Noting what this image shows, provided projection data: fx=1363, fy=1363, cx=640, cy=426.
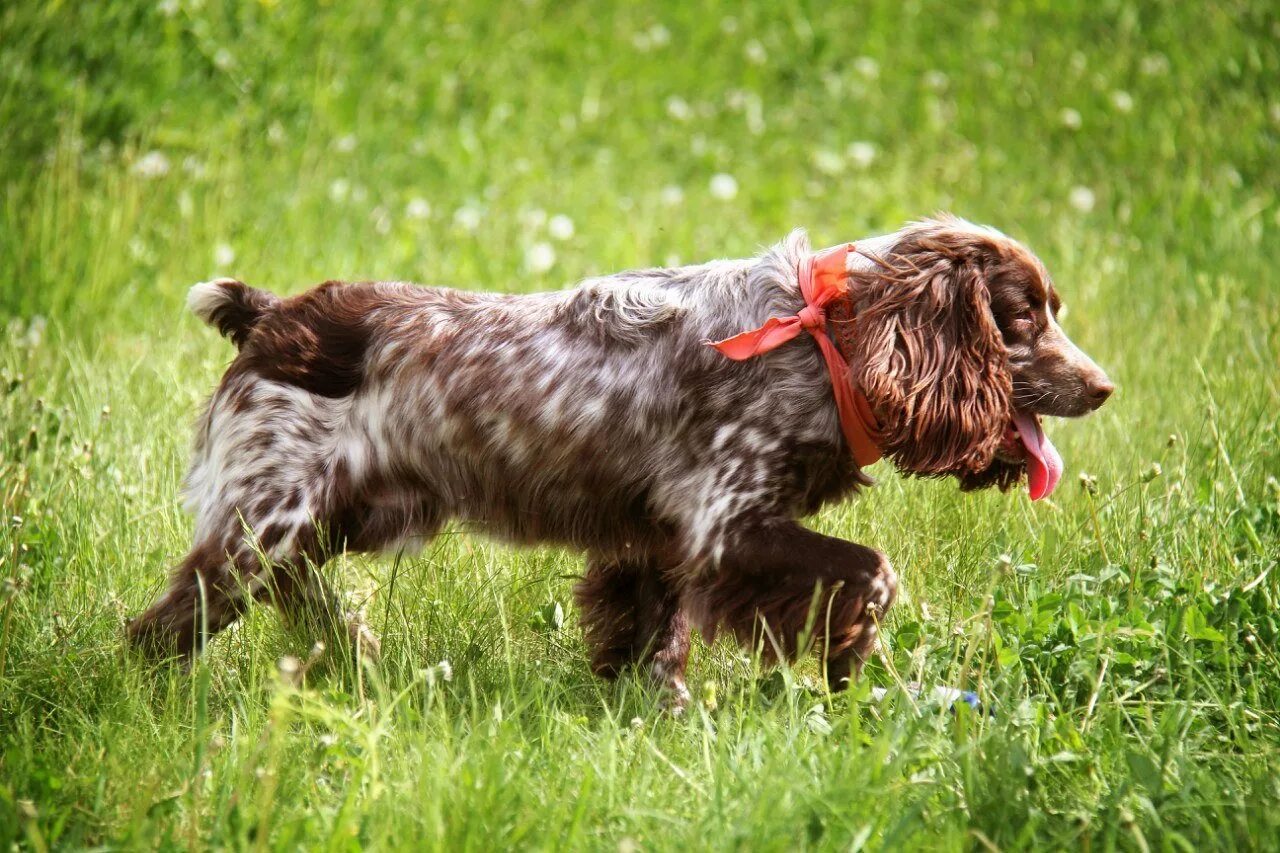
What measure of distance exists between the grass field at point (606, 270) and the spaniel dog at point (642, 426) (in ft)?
0.66

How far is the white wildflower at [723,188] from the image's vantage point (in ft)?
28.0

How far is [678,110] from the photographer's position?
31.6 feet

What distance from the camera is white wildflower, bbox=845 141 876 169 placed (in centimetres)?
916

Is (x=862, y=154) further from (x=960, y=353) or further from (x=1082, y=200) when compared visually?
(x=960, y=353)

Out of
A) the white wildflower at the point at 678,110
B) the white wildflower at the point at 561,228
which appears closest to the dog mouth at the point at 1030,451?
the white wildflower at the point at 561,228

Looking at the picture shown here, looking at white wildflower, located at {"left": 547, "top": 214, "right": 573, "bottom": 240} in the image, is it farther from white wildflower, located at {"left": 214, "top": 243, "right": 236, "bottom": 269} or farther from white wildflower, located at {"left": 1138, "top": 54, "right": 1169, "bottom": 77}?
white wildflower, located at {"left": 1138, "top": 54, "right": 1169, "bottom": 77}

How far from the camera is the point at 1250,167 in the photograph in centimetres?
854

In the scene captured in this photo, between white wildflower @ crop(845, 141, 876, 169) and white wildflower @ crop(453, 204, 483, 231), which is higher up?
white wildflower @ crop(845, 141, 876, 169)

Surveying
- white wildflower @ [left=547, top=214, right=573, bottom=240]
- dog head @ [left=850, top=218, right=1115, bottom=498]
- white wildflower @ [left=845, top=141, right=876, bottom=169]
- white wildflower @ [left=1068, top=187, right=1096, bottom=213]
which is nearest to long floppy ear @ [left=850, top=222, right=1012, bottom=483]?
dog head @ [left=850, top=218, right=1115, bottom=498]

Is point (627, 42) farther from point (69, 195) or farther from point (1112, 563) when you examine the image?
point (1112, 563)

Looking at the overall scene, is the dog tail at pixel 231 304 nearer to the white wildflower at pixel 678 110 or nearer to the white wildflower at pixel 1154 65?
the white wildflower at pixel 678 110

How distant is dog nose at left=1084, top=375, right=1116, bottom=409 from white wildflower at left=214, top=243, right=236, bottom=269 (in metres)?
4.51

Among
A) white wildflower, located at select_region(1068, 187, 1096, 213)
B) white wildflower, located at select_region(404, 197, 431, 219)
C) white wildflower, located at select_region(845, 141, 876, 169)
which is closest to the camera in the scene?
white wildflower, located at select_region(404, 197, 431, 219)

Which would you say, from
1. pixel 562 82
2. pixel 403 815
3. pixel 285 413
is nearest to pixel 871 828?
pixel 403 815
